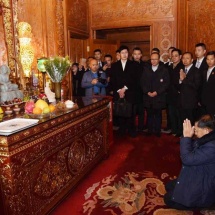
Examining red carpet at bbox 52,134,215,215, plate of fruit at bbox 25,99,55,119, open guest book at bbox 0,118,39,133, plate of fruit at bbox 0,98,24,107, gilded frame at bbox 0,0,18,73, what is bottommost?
red carpet at bbox 52,134,215,215

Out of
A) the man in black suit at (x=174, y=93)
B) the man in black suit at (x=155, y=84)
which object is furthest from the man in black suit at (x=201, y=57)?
the man in black suit at (x=155, y=84)

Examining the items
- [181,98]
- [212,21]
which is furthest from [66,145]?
[212,21]

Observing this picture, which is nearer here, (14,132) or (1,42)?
(14,132)

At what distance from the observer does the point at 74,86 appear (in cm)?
505

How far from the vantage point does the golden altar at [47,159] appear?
5.24ft

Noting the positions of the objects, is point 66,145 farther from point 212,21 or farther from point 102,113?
point 212,21

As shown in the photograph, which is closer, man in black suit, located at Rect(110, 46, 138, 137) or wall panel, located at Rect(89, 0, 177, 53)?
man in black suit, located at Rect(110, 46, 138, 137)

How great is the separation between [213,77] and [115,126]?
6.75 ft

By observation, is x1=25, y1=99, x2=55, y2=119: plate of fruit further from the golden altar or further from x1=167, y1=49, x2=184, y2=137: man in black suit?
x1=167, y1=49, x2=184, y2=137: man in black suit

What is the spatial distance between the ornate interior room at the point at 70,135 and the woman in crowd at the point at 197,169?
175mm

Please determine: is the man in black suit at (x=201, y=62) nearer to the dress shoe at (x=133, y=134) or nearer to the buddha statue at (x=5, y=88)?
the dress shoe at (x=133, y=134)

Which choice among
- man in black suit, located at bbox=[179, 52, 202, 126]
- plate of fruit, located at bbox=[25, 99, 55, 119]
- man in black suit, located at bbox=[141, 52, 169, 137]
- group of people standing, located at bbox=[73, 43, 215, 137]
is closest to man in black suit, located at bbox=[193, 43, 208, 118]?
group of people standing, located at bbox=[73, 43, 215, 137]

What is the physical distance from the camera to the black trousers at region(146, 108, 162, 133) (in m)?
4.20

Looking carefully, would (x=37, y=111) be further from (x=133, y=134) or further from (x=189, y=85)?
(x=189, y=85)
